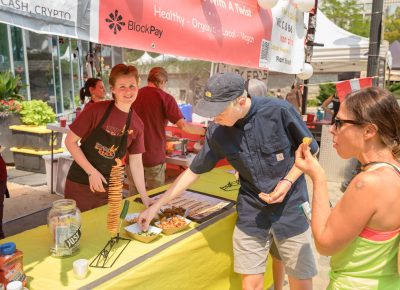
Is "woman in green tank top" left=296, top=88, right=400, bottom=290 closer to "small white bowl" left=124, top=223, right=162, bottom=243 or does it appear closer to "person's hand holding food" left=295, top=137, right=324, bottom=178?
"person's hand holding food" left=295, top=137, right=324, bottom=178

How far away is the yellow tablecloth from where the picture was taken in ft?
4.83

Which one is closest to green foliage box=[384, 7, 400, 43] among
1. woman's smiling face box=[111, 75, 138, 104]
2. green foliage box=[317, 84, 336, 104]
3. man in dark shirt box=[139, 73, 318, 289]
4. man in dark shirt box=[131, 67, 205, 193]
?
green foliage box=[317, 84, 336, 104]

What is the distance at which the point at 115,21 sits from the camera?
6.53 ft

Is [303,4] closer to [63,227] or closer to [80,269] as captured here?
[63,227]

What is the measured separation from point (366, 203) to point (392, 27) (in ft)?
109

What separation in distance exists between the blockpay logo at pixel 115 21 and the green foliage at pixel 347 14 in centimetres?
2785

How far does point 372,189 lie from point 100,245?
127 cm

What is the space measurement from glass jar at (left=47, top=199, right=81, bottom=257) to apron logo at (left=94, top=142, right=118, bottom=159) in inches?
23.7

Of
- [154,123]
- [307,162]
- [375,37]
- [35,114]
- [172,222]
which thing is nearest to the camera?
[307,162]

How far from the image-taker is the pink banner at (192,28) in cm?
202

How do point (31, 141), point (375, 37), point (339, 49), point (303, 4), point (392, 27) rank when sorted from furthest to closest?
1. point (392, 27)
2. point (339, 49)
3. point (31, 141)
4. point (375, 37)
5. point (303, 4)

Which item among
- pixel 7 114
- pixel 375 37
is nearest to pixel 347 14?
pixel 375 37

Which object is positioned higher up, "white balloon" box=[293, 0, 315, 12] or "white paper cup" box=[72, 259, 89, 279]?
"white balloon" box=[293, 0, 315, 12]

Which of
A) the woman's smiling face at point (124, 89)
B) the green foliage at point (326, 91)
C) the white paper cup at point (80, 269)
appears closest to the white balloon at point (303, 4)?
the woman's smiling face at point (124, 89)
